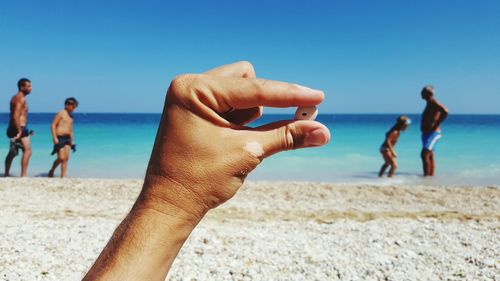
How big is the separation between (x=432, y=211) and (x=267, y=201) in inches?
107

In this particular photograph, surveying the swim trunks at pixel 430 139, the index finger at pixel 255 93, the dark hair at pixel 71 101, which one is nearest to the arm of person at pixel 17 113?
the dark hair at pixel 71 101

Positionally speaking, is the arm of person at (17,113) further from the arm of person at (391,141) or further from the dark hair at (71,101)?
the arm of person at (391,141)

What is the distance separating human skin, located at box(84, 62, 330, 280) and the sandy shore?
1.93 metres

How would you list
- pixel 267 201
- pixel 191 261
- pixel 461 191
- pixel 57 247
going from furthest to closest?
pixel 461 191 < pixel 267 201 < pixel 57 247 < pixel 191 261

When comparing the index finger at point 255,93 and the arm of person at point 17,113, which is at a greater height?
the index finger at point 255,93

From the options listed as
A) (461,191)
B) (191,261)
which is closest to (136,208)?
(191,261)

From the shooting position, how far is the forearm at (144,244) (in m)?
1.41

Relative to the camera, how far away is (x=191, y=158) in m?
1.51

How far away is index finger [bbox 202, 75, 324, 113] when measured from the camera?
57.3 inches

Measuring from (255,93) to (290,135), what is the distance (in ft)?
0.84

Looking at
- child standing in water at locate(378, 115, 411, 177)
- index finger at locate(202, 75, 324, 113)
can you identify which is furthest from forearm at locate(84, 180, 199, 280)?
child standing in water at locate(378, 115, 411, 177)

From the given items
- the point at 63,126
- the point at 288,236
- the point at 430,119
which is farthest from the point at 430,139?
the point at 63,126

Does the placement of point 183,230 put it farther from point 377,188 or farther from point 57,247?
point 377,188

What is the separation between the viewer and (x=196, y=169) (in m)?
1.52
